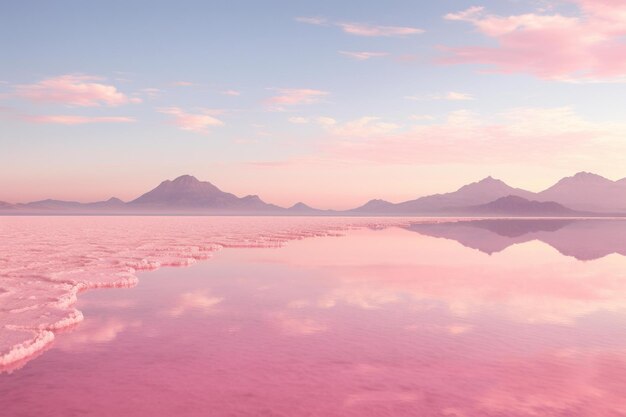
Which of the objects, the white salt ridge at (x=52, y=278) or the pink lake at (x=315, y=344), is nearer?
the pink lake at (x=315, y=344)

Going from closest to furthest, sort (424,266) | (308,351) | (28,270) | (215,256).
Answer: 1. (308,351)
2. (28,270)
3. (424,266)
4. (215,256)

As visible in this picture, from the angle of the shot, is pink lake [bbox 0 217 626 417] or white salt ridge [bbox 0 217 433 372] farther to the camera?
white salt ridge [bbox 0 217 433 372]

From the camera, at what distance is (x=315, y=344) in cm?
786

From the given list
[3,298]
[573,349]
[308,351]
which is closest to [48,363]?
[308,351]

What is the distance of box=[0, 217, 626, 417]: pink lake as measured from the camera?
5.67 metres

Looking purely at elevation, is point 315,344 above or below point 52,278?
below

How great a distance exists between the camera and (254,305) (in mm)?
10750

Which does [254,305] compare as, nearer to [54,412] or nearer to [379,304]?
[379,304]

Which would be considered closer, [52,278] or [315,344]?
[315,344]

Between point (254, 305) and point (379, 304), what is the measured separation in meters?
2.56

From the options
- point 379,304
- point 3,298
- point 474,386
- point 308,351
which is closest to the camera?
point 474,386

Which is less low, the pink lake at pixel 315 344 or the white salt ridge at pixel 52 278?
the white salt ridge at pixel 52 278

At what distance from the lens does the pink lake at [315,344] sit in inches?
223

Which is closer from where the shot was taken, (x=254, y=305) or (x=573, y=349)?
(x=573, y=349)
